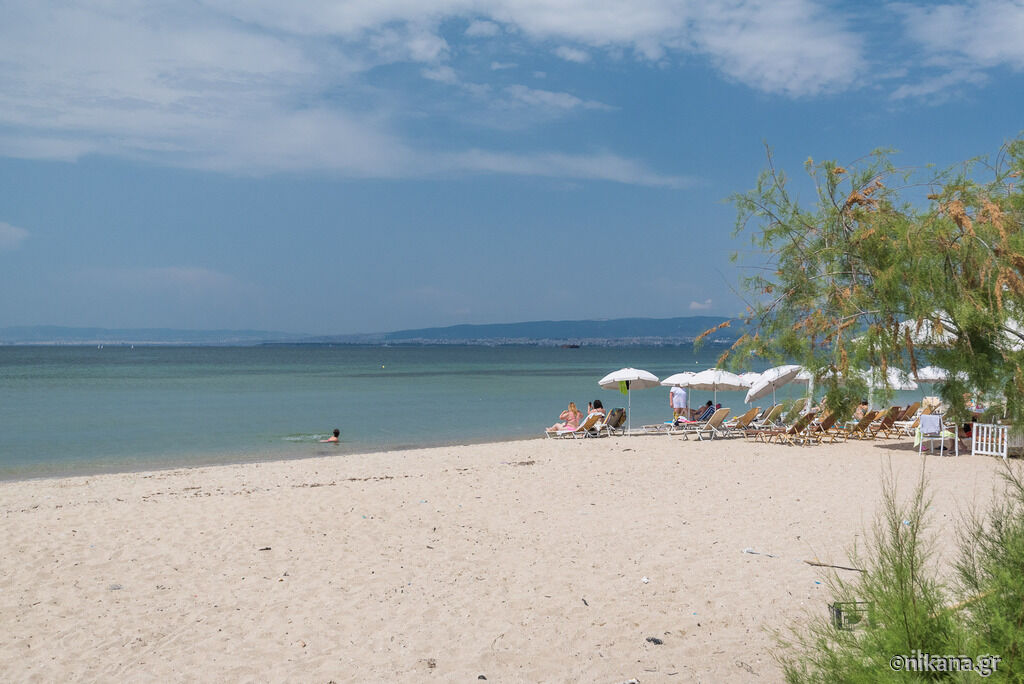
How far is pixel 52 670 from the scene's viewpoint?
4805 mm

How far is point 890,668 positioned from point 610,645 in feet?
10.1

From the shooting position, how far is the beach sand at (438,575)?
16.0ft

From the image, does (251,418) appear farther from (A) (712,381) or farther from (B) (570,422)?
(A) (712,381)

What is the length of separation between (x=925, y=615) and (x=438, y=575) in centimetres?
485

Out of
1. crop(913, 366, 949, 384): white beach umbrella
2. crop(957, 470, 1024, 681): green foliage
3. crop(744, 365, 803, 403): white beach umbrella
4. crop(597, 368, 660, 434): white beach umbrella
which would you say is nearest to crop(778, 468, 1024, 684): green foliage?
crop(957, 470, 1024, 681): green foliage

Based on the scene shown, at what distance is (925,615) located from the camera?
2209 millimetres

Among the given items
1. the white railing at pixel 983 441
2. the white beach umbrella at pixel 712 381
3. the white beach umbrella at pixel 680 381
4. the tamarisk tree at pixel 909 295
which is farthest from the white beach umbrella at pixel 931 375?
the white beach umbrella at pixel 680 381

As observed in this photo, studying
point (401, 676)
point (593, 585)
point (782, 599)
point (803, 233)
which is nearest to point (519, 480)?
point (593, 585)

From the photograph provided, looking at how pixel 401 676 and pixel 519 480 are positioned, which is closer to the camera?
pixel 401 676

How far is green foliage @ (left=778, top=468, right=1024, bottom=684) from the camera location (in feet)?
7.02

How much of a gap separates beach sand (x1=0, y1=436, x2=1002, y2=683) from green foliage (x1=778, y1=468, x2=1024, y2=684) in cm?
221

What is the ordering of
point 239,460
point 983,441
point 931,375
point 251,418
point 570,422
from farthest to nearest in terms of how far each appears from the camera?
point 251,418 → point 570,422 → point 239,460 → point 983,441 → point 931,375

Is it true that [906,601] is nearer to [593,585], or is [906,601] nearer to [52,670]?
[593,585]

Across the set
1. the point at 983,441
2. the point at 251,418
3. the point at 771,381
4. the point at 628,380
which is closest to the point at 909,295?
the point at 983,441
